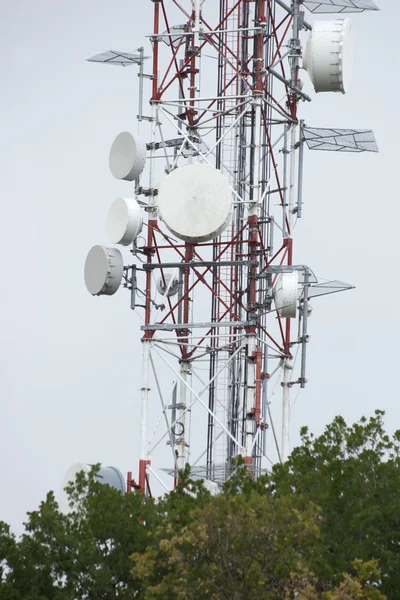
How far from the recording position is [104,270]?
62.4m

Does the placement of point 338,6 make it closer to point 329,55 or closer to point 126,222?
point 329,55

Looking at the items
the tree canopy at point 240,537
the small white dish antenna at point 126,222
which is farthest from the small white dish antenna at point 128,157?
the tree canopy at point 240,537

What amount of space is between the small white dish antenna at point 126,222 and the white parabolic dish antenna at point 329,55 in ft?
20.0

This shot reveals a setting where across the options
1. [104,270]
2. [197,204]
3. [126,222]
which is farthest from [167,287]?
[197,204]

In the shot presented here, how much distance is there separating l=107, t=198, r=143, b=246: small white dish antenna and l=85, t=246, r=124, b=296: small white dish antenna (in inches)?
18.4

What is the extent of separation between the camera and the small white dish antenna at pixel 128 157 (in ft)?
206

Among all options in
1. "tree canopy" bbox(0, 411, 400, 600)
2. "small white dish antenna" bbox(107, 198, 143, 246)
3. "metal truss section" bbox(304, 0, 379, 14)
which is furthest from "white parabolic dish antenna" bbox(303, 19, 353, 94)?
"tree canopy" bbox(0, 411, 400, 600)

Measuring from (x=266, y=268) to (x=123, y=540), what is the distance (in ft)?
41.1

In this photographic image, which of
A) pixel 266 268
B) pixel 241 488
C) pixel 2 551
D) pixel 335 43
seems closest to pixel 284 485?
pixel 241 488

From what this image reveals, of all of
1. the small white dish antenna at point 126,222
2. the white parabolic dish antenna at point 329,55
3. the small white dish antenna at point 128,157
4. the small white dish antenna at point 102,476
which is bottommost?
the small white dish antenna at point 102,476

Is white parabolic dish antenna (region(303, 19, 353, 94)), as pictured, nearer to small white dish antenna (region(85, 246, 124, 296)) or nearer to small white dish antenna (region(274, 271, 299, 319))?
small white dish antenna (region(274, 271, 299, 319))

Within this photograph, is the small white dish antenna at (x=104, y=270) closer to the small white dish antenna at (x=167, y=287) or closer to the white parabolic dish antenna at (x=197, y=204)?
the small white dish antenna at (x=167, y=287)

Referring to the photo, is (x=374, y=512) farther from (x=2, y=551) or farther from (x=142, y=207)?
(x=142, y=207)

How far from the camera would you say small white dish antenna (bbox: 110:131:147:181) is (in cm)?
6278
